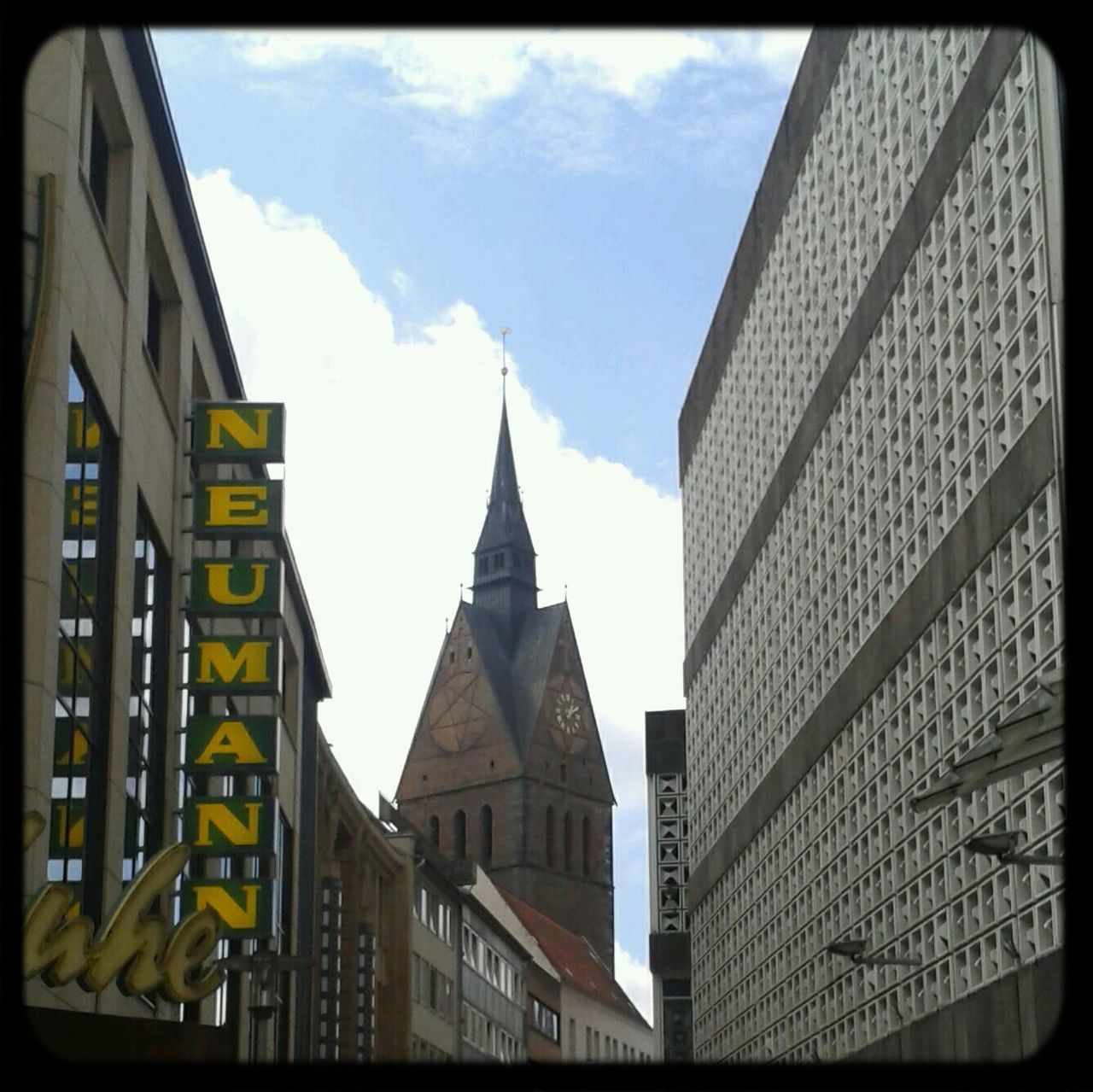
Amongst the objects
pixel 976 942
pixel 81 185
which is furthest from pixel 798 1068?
pixel 976 942

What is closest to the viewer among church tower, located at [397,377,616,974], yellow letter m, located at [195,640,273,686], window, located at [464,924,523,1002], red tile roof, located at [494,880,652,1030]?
yellow letter m, located at [195,640,273,686]

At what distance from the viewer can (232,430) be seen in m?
32.4

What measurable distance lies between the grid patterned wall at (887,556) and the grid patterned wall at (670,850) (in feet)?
75.2

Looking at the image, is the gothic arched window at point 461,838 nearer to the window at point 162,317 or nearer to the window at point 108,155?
the window at point 162,317

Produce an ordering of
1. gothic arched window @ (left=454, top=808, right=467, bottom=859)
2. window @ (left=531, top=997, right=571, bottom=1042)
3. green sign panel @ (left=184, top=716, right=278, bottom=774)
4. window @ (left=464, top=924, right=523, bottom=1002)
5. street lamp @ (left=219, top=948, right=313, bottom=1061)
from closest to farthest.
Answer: street lamp @ (left=219, top=948, right=313, bottom=1061), green sign panel @ (left=184, top=716, right=278, bottom=774), window @ (left=464, top=924, right=523, bottom=1002), window @ (left=531, top=997, right=571, bottom=1042), gothic arched window @ (left=454, top=808, right=467, bottom=859)

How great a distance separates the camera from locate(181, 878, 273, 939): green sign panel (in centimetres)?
3047

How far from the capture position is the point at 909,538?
31.6 m

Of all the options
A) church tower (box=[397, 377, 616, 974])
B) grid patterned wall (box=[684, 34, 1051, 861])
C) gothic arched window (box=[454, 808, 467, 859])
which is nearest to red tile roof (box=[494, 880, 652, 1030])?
church tower (box=[397, 377, 616, 974])

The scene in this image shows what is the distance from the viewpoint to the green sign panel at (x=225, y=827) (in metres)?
30.3

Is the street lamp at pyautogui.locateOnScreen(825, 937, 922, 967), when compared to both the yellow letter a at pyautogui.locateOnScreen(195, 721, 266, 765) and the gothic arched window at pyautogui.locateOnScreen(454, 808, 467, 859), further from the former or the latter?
the gothic arched window at pyautogui.locateOnScreen(454, 808, 467, 859)

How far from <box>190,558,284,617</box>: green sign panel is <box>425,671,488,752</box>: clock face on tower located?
12237cm

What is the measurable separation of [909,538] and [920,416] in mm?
1869

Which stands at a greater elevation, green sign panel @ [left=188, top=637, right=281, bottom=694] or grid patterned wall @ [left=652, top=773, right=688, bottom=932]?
grid patterned wall @ [left=652, top=773, right=688, bottom=932]

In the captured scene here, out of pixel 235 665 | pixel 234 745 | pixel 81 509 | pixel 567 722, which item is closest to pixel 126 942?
pixel 81 509
